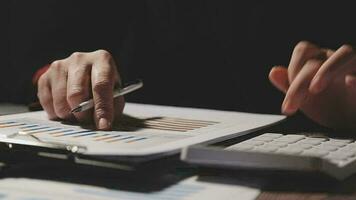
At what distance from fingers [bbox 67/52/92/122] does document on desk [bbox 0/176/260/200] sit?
0.22 metres

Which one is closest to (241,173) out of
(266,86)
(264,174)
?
(264,174)

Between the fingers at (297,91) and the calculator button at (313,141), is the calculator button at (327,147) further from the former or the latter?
the fingers at (297,91)

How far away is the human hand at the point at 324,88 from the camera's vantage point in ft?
2.16

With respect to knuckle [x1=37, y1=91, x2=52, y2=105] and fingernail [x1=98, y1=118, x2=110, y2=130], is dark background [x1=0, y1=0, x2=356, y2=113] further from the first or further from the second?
fingernail [x1=98, y1=118, x2=110, y2=130]

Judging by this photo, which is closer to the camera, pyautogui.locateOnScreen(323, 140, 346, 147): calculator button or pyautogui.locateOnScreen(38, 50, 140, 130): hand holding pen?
pyautogui.locateOnScreen(323, 140, 346, 147): calculator button

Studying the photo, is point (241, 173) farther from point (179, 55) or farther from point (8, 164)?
point (179, 55)

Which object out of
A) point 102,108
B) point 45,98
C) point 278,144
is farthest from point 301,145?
point 45,98

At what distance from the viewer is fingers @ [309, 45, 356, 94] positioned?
2.09ft

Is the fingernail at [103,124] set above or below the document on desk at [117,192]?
above

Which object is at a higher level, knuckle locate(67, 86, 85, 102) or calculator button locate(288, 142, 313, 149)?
knuckle locate(67, 86, 85, 102)

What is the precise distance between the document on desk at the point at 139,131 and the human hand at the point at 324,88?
51mm

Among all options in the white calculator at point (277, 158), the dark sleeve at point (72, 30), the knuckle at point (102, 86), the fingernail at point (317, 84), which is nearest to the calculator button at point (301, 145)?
the white calculator at point (277, 158)

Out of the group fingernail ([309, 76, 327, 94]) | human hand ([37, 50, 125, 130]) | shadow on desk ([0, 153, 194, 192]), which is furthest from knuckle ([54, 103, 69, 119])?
fingernail ([309, 76, 327, 94])

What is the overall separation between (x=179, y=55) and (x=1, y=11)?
59cm
